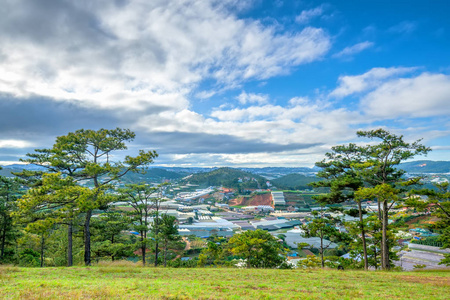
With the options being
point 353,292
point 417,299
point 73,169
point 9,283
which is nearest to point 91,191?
point 73,169

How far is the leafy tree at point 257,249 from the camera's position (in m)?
21.5

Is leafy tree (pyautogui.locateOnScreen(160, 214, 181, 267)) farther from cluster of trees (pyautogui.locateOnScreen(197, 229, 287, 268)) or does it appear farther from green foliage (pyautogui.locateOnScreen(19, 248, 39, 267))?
green foliage (pyautogui.locateOnScreen(19, 248, 39, 267))

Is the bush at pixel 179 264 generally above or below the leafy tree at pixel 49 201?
below

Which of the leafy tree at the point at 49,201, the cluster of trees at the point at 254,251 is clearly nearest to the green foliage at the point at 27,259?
the leafy tree at the point at 49,201

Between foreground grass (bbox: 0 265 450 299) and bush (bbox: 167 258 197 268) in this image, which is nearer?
foreground grass (bbox: 0 265 450 299)

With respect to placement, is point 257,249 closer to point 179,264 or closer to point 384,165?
point 179,264

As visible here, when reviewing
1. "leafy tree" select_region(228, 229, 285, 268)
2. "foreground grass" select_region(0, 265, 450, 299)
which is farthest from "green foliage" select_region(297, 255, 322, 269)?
"foreground grass" select_region(0, 265, 450, 299)

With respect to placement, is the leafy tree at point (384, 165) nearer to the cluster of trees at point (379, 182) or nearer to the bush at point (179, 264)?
the cluster of trees at point (379, 182)

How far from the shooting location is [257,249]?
22797 millimetres

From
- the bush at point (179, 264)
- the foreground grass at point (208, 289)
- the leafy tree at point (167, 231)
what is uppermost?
the foreground grass at point (208, 289)

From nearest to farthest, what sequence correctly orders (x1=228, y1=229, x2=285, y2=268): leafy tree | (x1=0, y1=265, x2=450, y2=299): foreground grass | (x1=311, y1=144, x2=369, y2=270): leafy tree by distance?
(x1=0, y1=265, x2=450, y2=299): foreground grass < (x1=311, y1=144, x2=369, y2=270): leafy tree < (x1=228, y1=229, x2=285, y2=268): leafy tree

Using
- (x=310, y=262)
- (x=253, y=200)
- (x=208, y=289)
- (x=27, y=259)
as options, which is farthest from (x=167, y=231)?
(x=253, y=200)

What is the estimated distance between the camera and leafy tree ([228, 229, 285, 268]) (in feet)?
70.5

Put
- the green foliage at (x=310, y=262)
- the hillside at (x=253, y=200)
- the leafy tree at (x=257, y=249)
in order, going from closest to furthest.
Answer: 1. the leafy tree at (x=257, y=249)
2. the green foliage at (x=310, y=262)
3. the hillside at (x=253, y=200)
